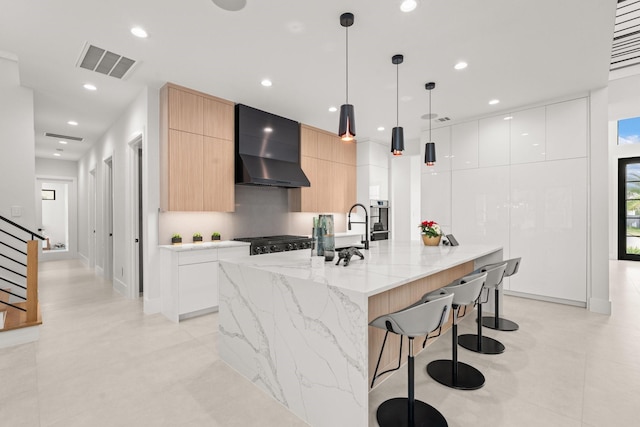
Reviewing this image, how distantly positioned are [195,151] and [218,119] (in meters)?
0.57

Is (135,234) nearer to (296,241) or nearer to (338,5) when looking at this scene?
(296,241)

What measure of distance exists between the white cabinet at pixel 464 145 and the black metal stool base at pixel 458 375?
3477 millimetres

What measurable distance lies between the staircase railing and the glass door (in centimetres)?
1152

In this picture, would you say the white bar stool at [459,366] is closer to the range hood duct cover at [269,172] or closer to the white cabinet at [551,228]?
the white cabinet at [551,228]

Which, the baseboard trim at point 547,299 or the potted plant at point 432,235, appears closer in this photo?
the potted plant at point 432,235

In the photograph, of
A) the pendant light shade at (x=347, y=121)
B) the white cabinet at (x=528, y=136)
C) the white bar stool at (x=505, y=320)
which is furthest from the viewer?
the white cabinet at (x=528, y=136)

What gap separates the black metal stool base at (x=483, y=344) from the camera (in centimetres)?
279

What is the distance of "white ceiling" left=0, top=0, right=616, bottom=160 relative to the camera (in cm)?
242

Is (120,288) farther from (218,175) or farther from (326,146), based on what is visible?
(326,146)

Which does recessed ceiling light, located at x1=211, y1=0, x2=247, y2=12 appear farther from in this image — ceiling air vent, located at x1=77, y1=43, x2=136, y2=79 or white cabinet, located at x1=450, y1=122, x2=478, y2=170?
white cabinet, located at x1=450, y1=122, x2=478, y2=170

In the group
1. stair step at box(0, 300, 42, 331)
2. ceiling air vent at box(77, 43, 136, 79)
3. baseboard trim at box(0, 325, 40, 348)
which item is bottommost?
baseboard trim at box(0, 325, 40, 348)

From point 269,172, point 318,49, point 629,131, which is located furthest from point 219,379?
point 629,131

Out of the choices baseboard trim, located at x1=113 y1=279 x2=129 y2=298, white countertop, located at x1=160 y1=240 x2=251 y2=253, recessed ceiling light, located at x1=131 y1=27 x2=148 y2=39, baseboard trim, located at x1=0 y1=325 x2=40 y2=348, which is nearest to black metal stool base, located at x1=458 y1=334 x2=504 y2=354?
white countertop, located at x1=160 y1=240 x2=251 y2=253

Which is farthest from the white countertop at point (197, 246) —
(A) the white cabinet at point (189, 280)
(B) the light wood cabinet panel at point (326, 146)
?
(B) the light wood cabinet panel at point (326, 146)
